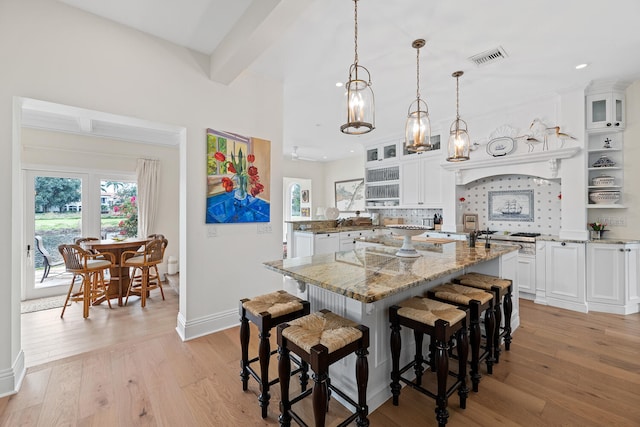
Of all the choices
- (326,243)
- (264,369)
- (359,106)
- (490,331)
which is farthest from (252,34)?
(326,243)

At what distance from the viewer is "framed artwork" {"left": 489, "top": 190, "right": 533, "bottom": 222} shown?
4.27 metres

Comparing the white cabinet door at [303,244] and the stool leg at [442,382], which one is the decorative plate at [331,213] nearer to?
the white cabinet door at [303,244]

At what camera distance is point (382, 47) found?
8.58 ft

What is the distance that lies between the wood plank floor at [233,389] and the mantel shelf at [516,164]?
2126 millimetres

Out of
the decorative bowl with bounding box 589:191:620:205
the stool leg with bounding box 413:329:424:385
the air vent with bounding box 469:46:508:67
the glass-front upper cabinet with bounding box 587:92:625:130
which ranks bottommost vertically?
the stool leg with bounding box 413:329:424:385

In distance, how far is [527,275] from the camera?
150 inches

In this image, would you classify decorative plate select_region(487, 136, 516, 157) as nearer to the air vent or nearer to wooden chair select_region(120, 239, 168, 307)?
the air vent

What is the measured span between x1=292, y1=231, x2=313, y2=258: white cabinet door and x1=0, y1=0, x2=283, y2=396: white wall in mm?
1523

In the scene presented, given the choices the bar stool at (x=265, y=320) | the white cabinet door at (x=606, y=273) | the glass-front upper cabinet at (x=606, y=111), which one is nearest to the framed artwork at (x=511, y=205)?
the white cabinet door at (x=606, y=273)

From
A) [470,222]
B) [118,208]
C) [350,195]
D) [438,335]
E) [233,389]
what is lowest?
[233,389]

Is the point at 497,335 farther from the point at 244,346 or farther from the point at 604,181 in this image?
the point at 604,181

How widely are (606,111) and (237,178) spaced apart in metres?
4.63

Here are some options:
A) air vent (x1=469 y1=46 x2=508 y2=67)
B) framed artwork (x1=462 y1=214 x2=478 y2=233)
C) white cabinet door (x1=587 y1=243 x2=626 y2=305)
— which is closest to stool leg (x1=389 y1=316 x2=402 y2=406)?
air vent (x1=469 y1=46 x2=508 y2=67)

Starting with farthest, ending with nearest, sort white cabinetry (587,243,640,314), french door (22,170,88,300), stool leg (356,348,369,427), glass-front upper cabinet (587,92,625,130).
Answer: french door (22,170,88,300) < glass-front upper cabinet (587,92,625,130) < white cabinetry (587,243,640,314) < stool leg (356,348,369,427)
